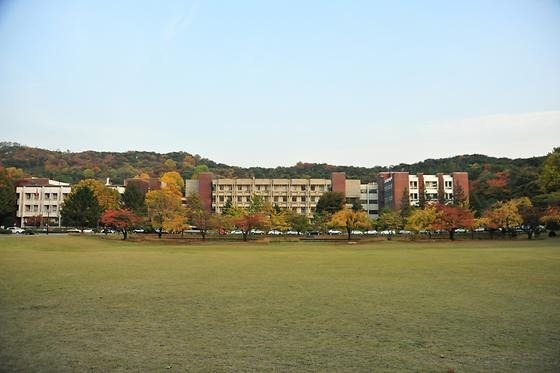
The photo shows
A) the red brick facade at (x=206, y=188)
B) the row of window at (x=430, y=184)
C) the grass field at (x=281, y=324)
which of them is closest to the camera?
the grass field at (x=281, y=324)

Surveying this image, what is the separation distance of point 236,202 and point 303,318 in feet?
317

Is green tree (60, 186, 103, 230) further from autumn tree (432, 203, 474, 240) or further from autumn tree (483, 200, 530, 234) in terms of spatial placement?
autumn tree (483, 200, 530, 234)

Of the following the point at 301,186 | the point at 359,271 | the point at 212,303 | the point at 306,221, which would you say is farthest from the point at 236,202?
the point at 212,303

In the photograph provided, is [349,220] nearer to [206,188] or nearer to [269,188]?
[269,188]

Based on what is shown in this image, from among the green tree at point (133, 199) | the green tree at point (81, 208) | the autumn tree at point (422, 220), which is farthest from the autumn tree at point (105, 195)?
the autumn tree at point (422, 220)

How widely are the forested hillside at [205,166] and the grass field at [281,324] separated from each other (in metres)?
74.0

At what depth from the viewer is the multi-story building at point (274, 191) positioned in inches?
4178

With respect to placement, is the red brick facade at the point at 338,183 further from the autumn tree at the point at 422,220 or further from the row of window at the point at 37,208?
the row of window at the point at 37,208

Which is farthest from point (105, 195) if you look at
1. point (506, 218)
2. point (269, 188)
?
point (506, 218)

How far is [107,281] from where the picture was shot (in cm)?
1658

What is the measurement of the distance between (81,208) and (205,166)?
6711 centimetres

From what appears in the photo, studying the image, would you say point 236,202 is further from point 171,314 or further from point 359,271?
point 171,314

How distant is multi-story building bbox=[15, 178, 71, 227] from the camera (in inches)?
3752

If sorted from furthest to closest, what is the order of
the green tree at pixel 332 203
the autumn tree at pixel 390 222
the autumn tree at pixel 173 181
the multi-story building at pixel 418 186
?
1. the autumn tree at pixel 173 181
2. the multi-story building at pixel 418 186
3. the green tree at pixel 332 203
4. the autumn tree at pixel 390 222
